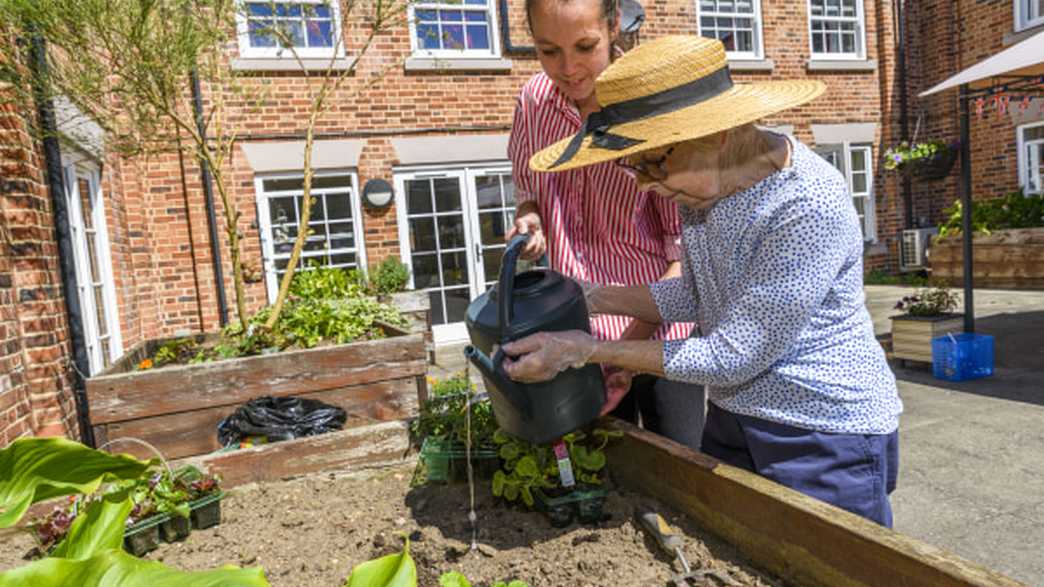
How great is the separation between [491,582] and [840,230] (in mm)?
1027

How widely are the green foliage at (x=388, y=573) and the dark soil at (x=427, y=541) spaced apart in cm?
76

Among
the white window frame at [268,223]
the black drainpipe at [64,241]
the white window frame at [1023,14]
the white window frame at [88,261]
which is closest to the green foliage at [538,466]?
the black drainpipe at [64,241]

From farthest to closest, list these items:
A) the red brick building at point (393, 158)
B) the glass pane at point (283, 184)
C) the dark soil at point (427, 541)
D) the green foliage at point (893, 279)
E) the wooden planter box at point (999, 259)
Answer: the green foliage at point (893, 279) → the wooden planter box at point (999, 259) → the glass pane at point (283, 184) → the red brick building at point (393, 158) → the dark soil at point (427, 541)

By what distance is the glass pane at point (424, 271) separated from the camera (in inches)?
355

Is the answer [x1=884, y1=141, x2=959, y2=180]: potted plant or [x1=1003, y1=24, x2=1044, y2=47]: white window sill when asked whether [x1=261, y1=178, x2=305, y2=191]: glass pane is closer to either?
[x1=884, y1=141, x2=959, y2=180]: potted plant

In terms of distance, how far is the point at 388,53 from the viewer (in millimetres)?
8727

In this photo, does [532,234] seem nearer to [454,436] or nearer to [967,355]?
[454,436]

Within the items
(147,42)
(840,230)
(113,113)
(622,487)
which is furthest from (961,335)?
(113,113)

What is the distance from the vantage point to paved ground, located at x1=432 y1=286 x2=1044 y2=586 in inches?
112

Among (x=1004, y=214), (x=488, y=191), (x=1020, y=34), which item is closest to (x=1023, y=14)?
(x=1020, y=34)

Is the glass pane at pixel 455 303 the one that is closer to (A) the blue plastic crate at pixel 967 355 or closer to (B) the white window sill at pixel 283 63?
(B) the white window sill at pixel 283 63

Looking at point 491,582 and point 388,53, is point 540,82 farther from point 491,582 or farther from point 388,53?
point 388,53

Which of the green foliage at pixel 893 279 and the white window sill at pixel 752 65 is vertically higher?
the white window sill at pixel 752 65

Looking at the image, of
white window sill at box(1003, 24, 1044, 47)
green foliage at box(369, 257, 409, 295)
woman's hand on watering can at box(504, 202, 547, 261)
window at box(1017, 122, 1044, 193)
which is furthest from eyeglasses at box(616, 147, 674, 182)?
window at box(1017, 122, 1044, 193)
